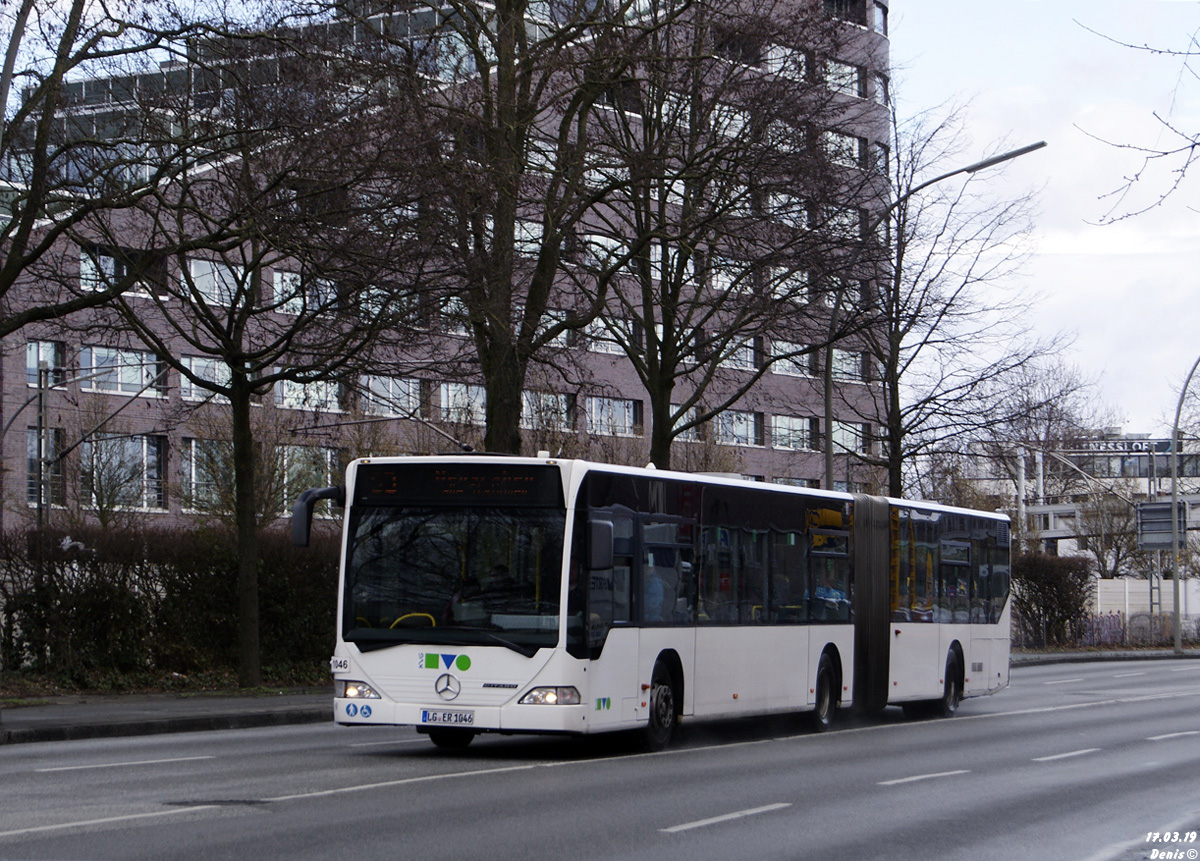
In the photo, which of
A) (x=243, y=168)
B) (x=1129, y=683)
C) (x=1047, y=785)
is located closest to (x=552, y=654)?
(x=1047, y=785)

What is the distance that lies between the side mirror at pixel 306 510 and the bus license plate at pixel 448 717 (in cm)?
193

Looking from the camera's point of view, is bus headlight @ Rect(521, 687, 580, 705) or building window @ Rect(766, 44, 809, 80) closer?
bus headlight @ Rect(521, 687, 580, 705)

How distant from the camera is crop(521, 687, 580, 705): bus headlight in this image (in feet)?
46.5

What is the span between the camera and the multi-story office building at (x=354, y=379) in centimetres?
2338

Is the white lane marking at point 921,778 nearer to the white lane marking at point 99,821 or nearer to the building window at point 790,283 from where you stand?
the white lane marking at point 99,821

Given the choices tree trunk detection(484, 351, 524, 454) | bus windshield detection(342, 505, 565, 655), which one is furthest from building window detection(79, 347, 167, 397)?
→ bus windshield detection(342, 505, 565, 655)

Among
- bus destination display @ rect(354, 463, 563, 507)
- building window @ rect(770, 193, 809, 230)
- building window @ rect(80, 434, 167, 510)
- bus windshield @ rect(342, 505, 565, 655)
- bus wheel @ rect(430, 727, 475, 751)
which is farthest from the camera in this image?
building window @ rect(80, 434, 167, 510)

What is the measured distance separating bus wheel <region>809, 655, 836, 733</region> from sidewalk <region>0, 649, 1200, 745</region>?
6402mm

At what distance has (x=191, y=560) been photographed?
25.0 metres

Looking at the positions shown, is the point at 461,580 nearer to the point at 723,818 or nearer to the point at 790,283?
the point at 723,818

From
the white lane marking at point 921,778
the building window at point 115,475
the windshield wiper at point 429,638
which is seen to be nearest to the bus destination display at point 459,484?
the windshield wiper at point 429,638

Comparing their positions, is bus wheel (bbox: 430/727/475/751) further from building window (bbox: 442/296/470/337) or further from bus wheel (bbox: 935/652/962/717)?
bus wheel (bbox: 935/652/962/717)

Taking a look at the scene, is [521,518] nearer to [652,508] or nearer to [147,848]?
[652,508]

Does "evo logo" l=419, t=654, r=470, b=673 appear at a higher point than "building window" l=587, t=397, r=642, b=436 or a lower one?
lower
